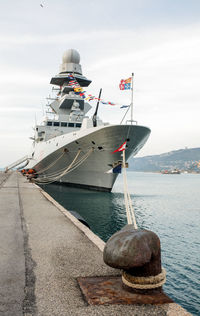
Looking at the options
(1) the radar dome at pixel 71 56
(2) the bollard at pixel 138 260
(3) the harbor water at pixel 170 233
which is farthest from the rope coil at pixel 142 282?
(1) the radar dome at pixel 71 56

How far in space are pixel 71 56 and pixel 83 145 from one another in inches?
847

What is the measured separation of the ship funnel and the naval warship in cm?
353

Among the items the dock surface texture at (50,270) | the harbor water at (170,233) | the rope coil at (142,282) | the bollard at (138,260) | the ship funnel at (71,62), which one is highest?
the ship funnel at (71,62)

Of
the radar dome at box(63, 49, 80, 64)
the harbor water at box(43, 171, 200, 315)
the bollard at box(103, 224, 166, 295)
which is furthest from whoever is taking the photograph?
the radar dome at box(63, 49, 80, 64)

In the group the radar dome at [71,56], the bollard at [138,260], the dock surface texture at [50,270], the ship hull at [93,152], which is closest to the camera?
the dock surface texture at [50,270]

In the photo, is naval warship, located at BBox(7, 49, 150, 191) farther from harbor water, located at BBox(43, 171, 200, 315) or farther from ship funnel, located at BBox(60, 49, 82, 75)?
ship funnel, located at BBox(60, 49, 82, 75)

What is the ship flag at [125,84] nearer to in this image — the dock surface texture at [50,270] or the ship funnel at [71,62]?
the dock surface texture at [50,270]

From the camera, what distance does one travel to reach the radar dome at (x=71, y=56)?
37.3 m

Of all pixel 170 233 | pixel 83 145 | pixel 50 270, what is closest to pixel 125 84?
pixel 83 145

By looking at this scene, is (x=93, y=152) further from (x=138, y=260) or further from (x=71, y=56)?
(x=71, y=56)

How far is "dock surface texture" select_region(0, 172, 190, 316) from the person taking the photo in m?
2.79

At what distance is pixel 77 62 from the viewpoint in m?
37.8

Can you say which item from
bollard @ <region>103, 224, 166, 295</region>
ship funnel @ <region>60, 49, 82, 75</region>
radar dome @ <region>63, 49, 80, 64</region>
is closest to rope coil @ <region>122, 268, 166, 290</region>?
bollard @ <region>103, 224, 166, 295</region>

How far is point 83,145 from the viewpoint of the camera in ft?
70.8
